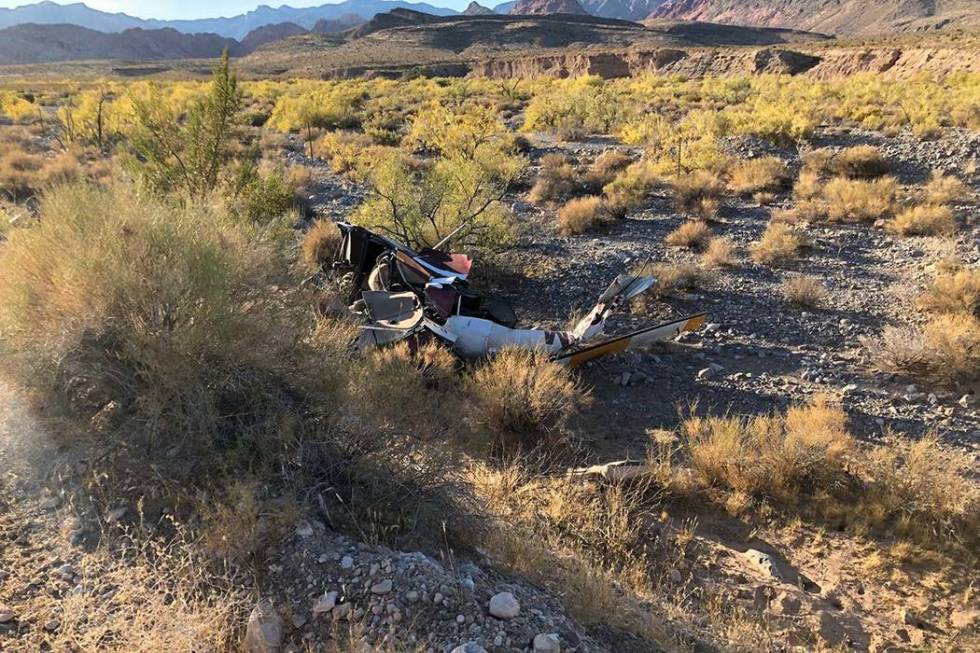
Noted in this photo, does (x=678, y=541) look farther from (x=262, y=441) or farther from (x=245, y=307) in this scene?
(x=245, y=307)

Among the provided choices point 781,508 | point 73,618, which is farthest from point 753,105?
point 73,618

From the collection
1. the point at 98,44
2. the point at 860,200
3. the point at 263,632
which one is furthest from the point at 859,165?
the point at 98,44

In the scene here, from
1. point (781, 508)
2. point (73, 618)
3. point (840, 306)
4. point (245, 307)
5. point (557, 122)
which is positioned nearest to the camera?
point (73, 618)

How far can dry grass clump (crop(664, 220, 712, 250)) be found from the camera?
10.4 m

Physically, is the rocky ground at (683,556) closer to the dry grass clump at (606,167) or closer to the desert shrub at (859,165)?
the desert shrub at (859,165)

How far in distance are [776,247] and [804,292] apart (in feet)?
5.87

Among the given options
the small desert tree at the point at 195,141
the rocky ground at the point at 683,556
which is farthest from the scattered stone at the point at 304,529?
the small desert tree at the point at 195,141

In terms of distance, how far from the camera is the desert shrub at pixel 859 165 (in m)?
13.0

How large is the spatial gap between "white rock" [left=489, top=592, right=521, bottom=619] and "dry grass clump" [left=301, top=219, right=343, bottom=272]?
734 centimetres

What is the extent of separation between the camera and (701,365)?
22.6ft

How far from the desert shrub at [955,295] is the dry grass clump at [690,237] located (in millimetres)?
3493

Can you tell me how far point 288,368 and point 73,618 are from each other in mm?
1761

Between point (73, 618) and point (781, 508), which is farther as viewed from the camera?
point (781, 508)

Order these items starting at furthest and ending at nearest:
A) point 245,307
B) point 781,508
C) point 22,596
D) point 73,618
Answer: point 781,508 → point 245,307 → point 22,596 → point 73,618
